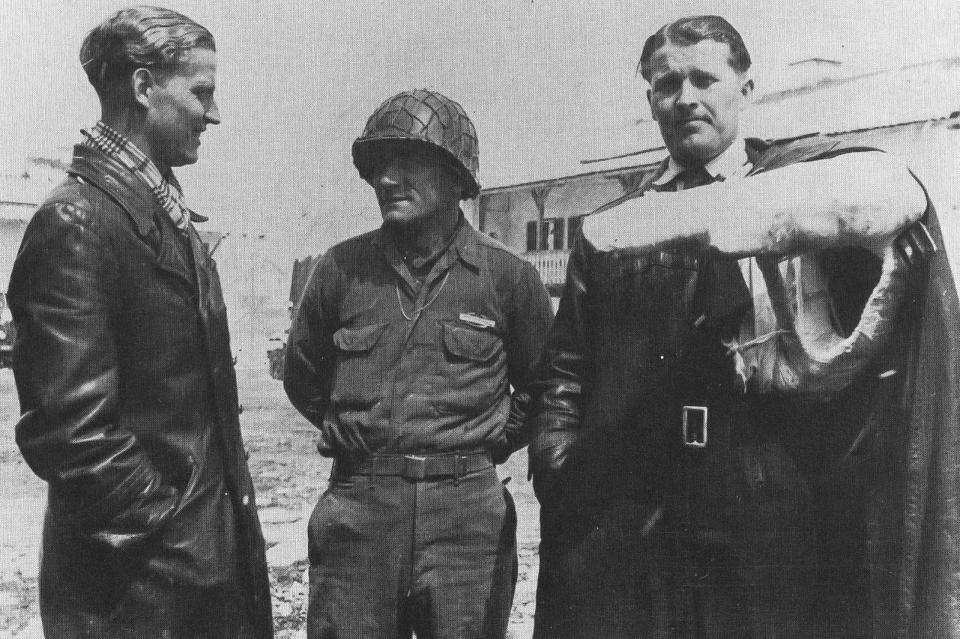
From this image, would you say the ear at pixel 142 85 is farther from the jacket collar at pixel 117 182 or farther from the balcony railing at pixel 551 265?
the balcony railing at pixel 551 265

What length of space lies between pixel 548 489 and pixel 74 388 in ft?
4.54

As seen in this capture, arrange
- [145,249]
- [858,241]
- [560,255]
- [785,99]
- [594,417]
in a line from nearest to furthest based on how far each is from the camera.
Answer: [145,249]
[858,241]
[594,417]
[785,99]
[560,255]

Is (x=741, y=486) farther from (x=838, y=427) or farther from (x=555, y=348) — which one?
(x=555, y=348)

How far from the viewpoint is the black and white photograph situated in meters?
2.08

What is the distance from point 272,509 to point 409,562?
264 cm

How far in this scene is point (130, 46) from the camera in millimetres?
2209

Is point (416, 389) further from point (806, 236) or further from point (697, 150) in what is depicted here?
point (806, 236)

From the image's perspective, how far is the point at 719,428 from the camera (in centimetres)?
239

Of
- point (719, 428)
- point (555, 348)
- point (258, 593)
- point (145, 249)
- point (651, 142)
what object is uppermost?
point (651, 142)

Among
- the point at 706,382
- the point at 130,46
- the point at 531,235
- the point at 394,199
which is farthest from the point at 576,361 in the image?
the point at 531,235

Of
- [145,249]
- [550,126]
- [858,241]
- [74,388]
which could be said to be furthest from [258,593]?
[550,126]

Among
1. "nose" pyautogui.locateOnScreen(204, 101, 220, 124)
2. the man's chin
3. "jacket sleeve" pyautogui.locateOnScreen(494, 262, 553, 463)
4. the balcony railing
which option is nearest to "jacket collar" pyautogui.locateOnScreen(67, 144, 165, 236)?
"nose" pyautogui.locateOnScreen(204, 101, 220, 124)

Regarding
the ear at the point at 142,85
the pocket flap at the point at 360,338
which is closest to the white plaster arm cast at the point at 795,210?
the pocket flap at the point at 360,338

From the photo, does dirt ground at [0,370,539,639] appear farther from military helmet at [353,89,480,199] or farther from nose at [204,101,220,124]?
nose at [204,101,220,124]
